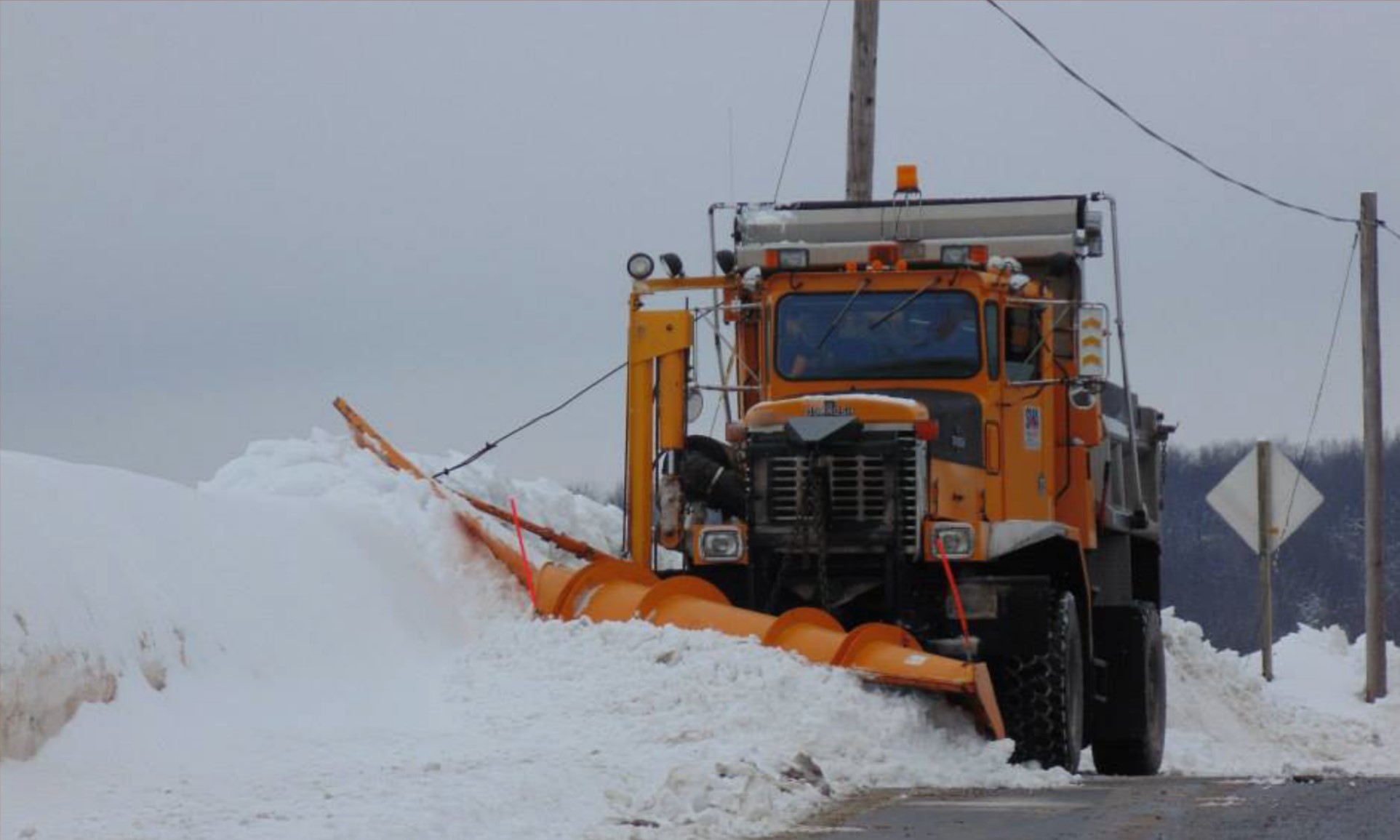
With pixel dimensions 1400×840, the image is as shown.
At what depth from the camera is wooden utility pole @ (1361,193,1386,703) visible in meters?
27.9

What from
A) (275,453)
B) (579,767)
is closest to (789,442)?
(579,767)

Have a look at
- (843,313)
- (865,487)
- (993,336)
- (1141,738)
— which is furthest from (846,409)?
(1141,738)

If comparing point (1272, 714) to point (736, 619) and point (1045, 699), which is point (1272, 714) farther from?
point (736, 619)

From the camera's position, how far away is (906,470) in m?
14.8

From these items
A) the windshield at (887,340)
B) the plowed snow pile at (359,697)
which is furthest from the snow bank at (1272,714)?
the windshield at (887,340)

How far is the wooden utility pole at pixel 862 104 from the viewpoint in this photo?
72.9 feet

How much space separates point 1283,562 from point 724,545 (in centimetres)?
4451

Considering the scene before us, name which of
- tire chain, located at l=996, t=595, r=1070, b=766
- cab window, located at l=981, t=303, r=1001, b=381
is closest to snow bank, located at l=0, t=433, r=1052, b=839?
tire chain, located at l=996, t=595, r=1070, b=766

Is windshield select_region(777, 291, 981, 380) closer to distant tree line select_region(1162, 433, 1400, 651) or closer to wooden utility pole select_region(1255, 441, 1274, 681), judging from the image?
wooden utility pole select_region(1255, 441, 1274, 681)

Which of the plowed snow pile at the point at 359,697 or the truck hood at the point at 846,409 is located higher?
the truck hood at the point at 846,409

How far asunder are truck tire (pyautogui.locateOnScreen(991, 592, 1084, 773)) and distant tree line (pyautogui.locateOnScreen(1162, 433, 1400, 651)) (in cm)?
3856

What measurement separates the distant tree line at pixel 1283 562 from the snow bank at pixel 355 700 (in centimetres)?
3859

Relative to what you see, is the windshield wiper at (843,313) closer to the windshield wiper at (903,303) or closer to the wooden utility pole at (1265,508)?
the windshield wiper at (903,303)

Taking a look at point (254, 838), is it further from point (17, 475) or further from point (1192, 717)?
point (1192, 717)
